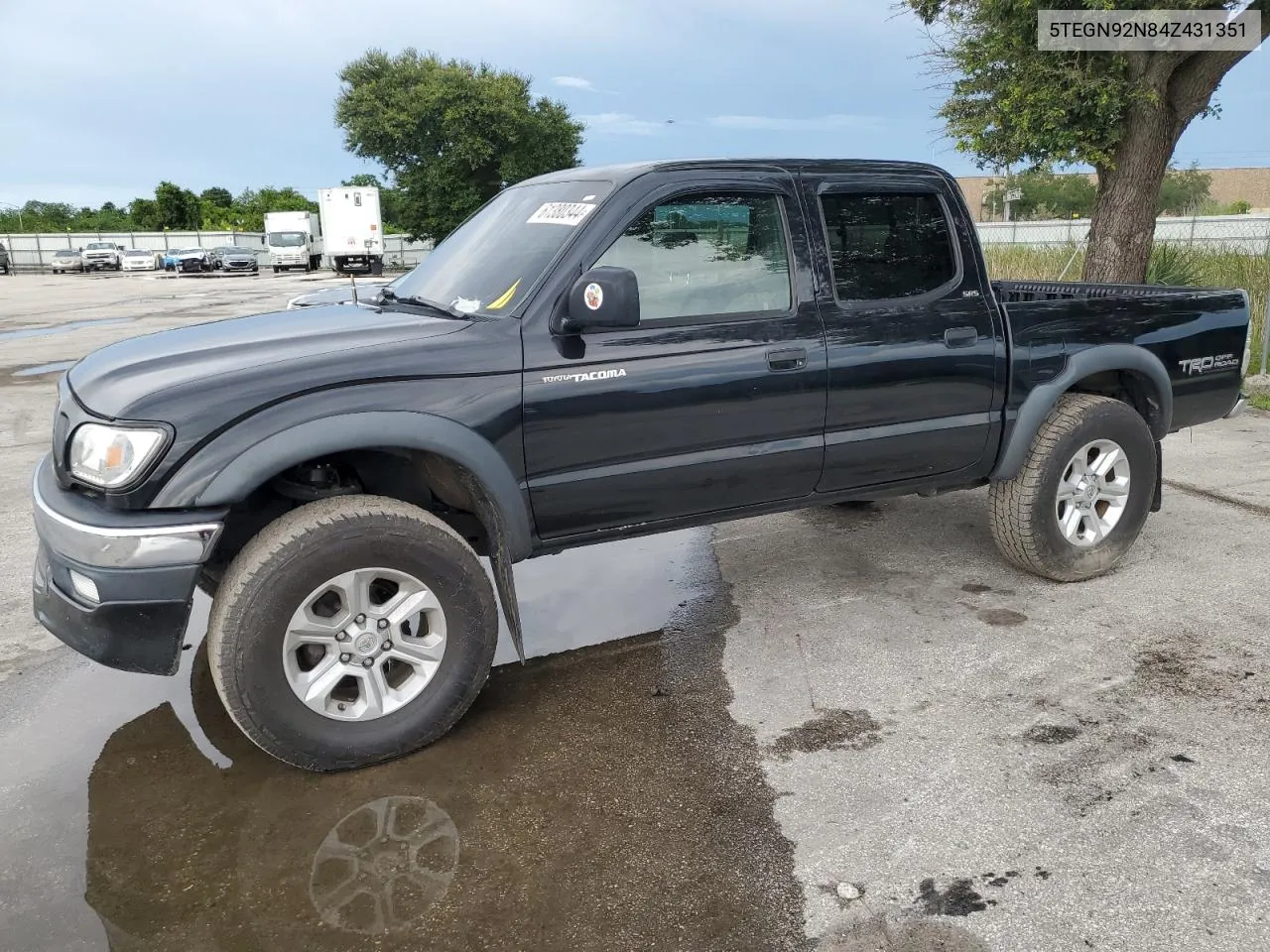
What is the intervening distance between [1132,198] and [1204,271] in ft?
6.25

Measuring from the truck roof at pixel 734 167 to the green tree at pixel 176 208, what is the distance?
2615 inches

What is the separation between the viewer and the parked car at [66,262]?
47219mm

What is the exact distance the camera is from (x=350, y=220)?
38.8 meters

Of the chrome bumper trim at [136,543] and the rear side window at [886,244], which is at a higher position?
the rear side window at [886,244]

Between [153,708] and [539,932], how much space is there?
6.70 ft

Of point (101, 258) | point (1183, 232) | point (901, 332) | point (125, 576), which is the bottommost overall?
point (125, 576)

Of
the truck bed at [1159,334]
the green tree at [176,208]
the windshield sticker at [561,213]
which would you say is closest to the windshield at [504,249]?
the windshield sticker at [561,213]

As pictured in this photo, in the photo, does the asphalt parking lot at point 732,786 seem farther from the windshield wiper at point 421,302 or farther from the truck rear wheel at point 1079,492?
the windshield wiper at point 421,302

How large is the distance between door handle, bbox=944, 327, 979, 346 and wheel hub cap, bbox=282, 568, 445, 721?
241 cm

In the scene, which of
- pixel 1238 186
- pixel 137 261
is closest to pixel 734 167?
pixel 137 261

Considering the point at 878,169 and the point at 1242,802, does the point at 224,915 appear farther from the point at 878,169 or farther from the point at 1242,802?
the point at 878,169

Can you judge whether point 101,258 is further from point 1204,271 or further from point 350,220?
point 1204,271

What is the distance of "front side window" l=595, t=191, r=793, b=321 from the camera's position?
3721 mm

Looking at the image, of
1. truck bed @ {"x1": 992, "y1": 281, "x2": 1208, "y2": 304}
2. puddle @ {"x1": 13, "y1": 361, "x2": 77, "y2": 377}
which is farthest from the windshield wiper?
puddle @ {"x1": 13, "y1": 361, "x2": 77, "y2": 377}
